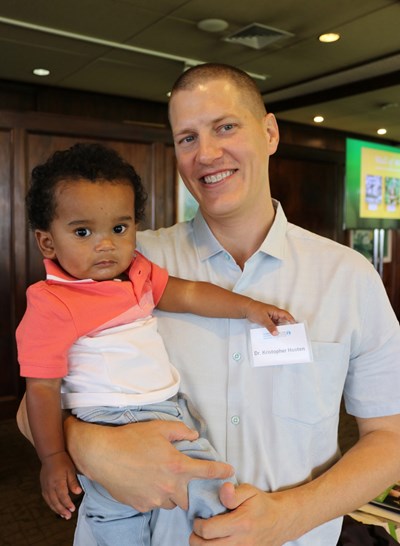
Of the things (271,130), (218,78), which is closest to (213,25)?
(271,130)

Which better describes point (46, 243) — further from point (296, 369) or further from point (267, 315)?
point (296, 369)

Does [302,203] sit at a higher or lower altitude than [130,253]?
higher

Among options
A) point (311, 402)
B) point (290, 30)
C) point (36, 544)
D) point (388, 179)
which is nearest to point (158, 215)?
point (290, 30)

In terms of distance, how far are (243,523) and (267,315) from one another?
18.2 inches

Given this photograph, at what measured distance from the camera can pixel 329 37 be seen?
200 inches

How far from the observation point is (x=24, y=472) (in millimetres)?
3777

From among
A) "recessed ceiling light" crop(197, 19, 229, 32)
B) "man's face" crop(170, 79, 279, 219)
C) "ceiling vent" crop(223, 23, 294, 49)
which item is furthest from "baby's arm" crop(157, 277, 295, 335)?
"ceiling vent" crop(223, 23, 294, 49)

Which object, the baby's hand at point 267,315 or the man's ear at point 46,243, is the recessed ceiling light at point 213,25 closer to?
the man's ear at point 46,243

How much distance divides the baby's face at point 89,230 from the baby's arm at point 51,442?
29 cm

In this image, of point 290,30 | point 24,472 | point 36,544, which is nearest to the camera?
point 36,544

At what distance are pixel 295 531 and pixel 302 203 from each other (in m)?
5.25

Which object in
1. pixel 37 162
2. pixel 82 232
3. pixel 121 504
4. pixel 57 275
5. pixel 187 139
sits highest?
pixel 37 162

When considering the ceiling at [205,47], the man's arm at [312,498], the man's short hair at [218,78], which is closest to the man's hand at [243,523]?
the man's arm at [312,498]

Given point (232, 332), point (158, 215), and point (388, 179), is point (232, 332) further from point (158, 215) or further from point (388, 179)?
point (388, 179)
